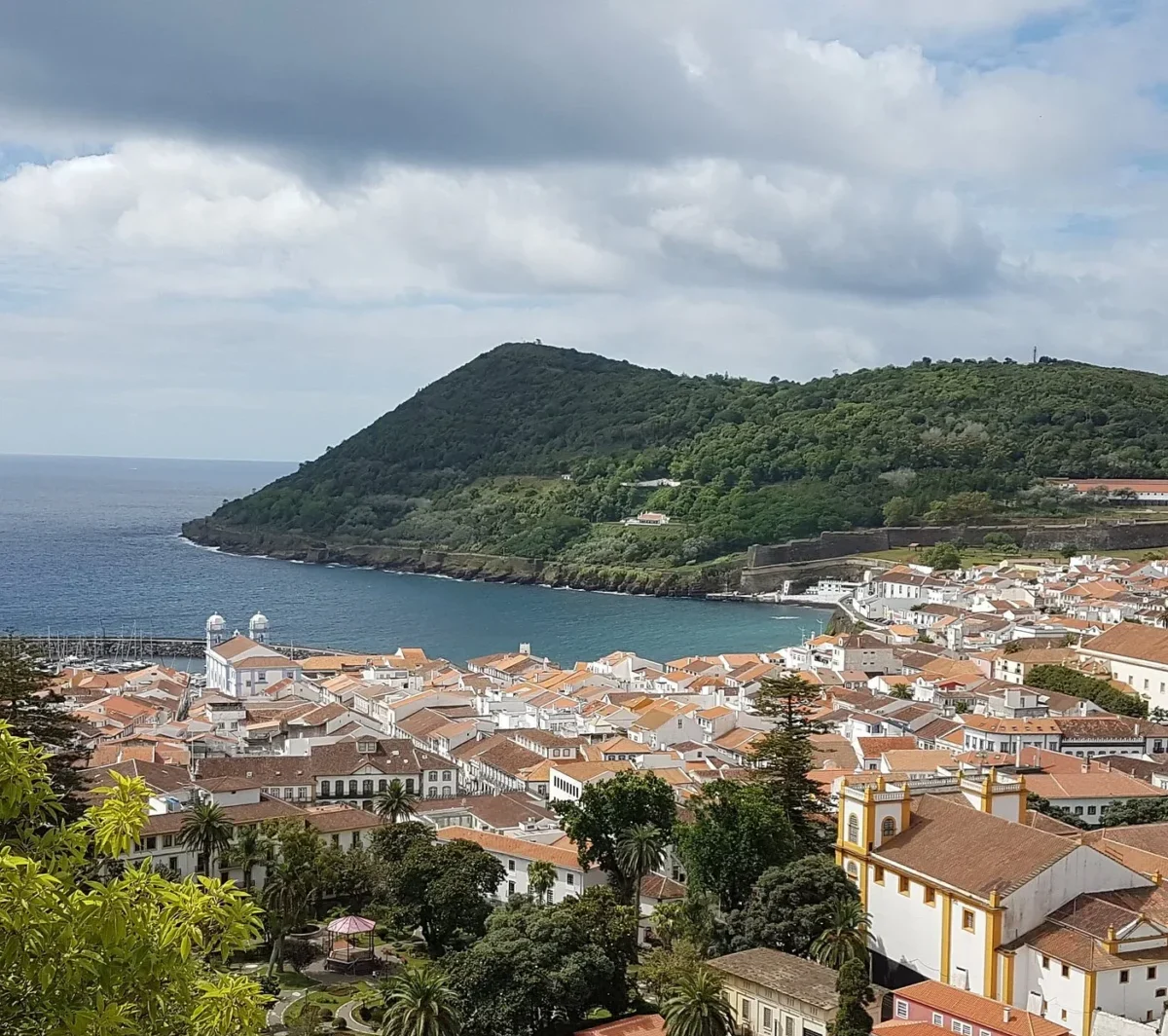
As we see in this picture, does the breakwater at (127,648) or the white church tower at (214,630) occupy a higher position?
the white church tower at (214,630)

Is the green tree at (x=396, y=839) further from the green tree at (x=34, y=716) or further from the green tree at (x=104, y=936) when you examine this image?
the green tree at (x=104, y=936)

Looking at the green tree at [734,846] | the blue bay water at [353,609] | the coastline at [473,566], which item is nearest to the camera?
the green tree at [734,846]

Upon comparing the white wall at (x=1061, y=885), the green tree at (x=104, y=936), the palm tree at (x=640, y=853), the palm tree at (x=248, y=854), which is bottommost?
the palm tree at (x=248, y=854)

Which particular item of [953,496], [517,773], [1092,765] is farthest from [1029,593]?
→ [517,773]

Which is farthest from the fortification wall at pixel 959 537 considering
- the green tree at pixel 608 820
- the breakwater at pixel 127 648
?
the green tree at pixel 608 820

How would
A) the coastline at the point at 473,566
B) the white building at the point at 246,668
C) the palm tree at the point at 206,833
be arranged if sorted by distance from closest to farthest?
the palm tree at the point at 206,833
the white building at the point at 246,668
the coastline at the point at 473,566

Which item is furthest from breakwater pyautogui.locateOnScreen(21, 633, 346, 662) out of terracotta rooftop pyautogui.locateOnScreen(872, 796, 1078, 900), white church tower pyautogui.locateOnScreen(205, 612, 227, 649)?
terracotta rooftop pyautogui.locateOnScreen(872, 796, 1078, 900)

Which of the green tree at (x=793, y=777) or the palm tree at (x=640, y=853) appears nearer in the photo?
the palm tree at (x=640, y=853)
